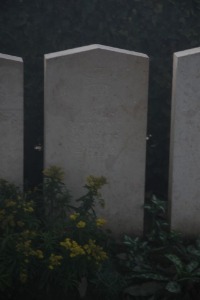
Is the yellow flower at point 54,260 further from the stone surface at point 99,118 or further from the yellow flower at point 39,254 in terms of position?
the stone surface at point 99,118

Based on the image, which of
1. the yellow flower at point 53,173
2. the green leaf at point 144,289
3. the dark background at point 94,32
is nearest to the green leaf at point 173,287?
the green leaf at point 144,289

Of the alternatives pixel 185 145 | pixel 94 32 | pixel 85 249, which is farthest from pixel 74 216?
pixel 94 32

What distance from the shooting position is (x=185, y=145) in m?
4.32

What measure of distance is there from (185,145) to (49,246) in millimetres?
1233

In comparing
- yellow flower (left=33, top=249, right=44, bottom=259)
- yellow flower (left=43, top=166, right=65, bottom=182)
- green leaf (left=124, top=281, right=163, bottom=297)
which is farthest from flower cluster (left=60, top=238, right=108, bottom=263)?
yellow flower (left=43, top=166, right=65, bottom=182)

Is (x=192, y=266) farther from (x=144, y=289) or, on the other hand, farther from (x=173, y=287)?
(x=144, y=289)

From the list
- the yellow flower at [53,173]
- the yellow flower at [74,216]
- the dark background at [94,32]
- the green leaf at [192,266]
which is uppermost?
the dark background at [94,32]

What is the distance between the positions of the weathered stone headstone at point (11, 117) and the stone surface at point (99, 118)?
17 centimetres

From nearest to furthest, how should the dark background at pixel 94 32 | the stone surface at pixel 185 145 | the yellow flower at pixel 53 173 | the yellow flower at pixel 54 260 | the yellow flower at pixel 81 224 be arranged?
the yellow flower at pixel 54 260
the yellow flower at pixel 81 224
the yellow flower at pixel 53 173
the stone surface at pixel 185 145
the dark background at pixel 94 32

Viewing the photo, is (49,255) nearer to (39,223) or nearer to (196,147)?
(39,223)

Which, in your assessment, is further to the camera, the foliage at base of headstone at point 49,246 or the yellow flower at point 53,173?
the yellow flower at point 53,173

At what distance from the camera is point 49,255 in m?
3.63

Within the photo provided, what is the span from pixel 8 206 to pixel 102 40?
5.80 ft

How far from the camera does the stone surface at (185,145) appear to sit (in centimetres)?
421
